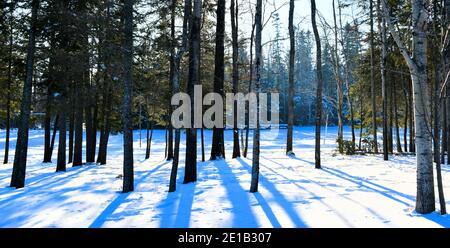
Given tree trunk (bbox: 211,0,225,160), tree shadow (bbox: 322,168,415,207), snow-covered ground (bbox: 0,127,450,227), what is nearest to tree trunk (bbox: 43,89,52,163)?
snow-covered ground (bbox: 0,127,450,227)

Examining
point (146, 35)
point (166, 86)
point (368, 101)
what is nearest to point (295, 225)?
point (146, 35)

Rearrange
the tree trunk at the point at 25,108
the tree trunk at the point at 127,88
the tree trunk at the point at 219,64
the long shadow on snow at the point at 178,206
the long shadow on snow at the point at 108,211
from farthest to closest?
the tree trunk at the point at 219,64, the tree trunk at the point at 25,108, the tree trunk at the point at 127,88, the long shadow on snow at the point at 108,211, the long shadow on snow at the point at 178,206

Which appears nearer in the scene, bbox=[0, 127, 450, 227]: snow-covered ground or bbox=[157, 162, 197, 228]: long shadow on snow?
bbox=[0, 127, 450, 227]: snow-covered ground

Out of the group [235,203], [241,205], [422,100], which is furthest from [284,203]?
[422,100]

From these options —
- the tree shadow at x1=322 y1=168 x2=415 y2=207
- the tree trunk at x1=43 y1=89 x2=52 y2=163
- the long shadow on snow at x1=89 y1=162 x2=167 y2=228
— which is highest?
the tree trunk at x1=43 y1=89 x2=52 y2=163

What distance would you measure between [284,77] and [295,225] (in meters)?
65.1

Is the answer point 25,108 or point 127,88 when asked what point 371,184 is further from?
point 25,108

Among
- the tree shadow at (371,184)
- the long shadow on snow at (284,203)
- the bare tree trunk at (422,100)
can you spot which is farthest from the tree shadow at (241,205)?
the tree shadow at (371,184)

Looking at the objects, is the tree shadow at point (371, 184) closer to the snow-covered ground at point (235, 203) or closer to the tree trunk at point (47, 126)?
the snow-covered ground at point (235, 203)

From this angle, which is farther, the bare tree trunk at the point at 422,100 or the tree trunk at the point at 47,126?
the tree trunk at the point at 47,126

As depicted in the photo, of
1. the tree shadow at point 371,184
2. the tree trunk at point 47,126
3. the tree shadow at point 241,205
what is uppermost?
the tree trunk at point 47,126

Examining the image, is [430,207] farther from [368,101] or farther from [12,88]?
[12,88]

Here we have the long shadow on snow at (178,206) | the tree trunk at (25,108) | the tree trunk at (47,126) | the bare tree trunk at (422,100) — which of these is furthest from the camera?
the tree trunk at (47,126)

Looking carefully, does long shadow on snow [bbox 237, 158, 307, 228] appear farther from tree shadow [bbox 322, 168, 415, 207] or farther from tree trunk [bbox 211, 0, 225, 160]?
tree trunk [bbox 211, 0, 225, 160]
